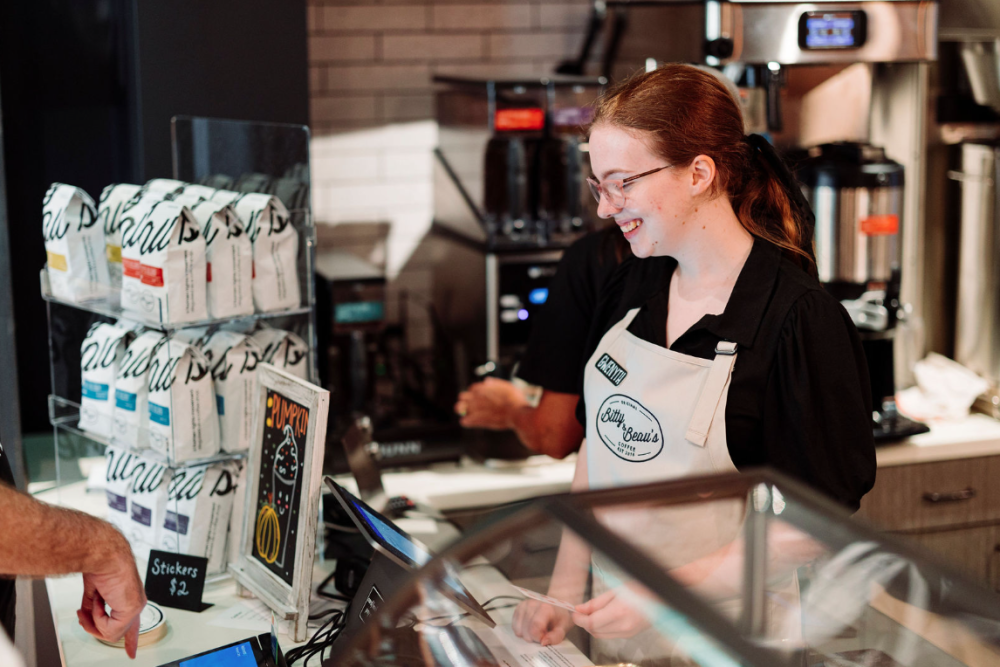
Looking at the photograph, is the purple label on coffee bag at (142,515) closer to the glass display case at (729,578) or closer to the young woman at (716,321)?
the young woman at (716,321)

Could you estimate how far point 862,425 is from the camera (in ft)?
5.06

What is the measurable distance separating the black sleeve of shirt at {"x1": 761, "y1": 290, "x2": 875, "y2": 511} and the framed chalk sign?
2.27 feet

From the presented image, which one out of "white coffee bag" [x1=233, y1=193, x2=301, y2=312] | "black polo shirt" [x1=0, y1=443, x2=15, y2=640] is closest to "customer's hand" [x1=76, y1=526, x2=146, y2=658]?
"black polo shirt" [x1=0, y1=443, x2=15, y2=640]

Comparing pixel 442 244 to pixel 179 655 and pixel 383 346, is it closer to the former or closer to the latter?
pixel 383 346

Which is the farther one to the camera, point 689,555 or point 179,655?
point 179,655

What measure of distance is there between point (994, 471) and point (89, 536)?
249 cm

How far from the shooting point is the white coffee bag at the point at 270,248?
6.28ft

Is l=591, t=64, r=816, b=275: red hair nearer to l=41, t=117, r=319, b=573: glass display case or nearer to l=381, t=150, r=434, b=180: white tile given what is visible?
l=41, t=117, r=319, b=573: glass display case

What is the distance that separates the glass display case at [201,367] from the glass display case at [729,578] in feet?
3.22

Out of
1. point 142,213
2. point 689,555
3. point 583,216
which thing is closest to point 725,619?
point 689,555

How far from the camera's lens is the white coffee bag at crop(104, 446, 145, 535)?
1981 millimetres

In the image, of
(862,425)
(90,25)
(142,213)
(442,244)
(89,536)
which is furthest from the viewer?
(442,244)

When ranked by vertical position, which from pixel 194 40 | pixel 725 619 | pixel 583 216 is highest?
pixel 194 40

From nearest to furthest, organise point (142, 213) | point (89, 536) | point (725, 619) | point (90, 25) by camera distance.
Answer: point (725, 619)
point (89, 536)
point (142, 213)
point (90, 25)
